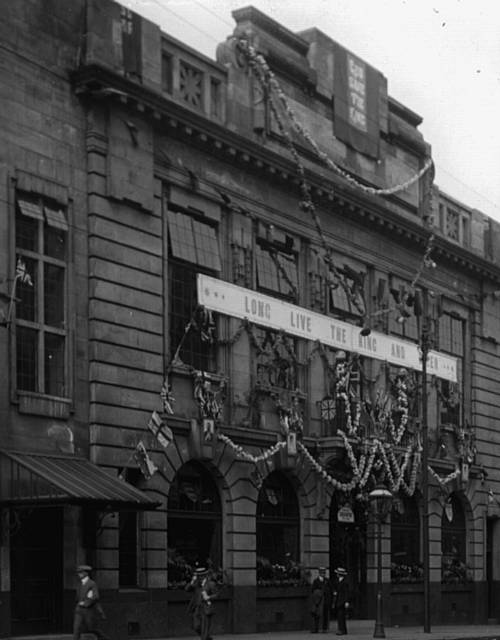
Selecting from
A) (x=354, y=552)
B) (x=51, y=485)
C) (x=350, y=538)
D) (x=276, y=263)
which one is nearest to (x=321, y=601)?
(x=350, y=538)

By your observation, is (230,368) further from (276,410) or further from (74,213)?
(74,213)

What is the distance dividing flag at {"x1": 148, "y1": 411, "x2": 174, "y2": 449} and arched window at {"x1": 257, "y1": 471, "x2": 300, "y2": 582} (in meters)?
5.93

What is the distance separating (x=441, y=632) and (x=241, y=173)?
1575cm

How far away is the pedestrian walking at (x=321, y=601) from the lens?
132 feet

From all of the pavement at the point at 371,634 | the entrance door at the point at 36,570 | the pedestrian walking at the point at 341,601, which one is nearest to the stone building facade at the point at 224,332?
the entrance door at the point at 36,570

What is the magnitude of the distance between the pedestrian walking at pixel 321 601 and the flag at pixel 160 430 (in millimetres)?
7586

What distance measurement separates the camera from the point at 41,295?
32.5 metres

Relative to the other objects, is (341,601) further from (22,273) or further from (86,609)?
(22,273)

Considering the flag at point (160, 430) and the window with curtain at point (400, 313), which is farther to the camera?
the window with curtain at point (400, 313)

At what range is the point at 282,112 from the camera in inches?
1670

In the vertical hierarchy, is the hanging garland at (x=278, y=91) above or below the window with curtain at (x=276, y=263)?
above

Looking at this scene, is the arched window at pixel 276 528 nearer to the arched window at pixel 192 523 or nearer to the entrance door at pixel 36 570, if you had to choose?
the arched window at pixel 192 523

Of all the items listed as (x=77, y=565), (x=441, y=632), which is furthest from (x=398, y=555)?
(x=77, y=565)

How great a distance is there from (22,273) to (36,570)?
683 centimetres
